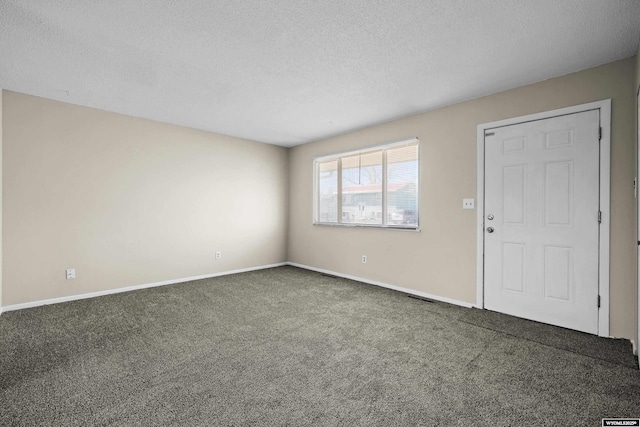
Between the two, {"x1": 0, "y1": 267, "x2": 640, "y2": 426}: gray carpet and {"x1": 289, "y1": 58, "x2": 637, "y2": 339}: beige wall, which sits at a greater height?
{"x1": 289, "y1": 58, "x2": 637, "y2": 339}: beige wall

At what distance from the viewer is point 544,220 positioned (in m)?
3.01

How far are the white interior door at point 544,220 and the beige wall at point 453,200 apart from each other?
0.47 feet

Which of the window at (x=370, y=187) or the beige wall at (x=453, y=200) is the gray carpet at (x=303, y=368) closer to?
the beige wall at (x=453, y=200)

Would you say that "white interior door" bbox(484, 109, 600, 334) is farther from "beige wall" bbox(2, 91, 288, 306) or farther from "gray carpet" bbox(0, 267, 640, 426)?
"beige wall" bbox(2, 91, 288, 306)

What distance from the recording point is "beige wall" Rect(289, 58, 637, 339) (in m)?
2.59

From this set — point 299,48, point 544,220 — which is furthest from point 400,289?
point 299,48

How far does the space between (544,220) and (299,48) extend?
289 cm

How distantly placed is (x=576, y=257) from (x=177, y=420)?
138 inches

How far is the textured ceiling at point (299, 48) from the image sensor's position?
1986mm

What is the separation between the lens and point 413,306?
3533 millimetres

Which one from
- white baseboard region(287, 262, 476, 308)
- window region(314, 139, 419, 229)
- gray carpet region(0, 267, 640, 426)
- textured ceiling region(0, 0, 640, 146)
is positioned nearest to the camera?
gray carpet region(0, 267, 640, 426)

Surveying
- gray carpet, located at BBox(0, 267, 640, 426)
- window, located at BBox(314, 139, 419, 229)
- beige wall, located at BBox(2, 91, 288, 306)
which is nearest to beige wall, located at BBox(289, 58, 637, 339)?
window, located at BBox(314, 139, 419, 229)

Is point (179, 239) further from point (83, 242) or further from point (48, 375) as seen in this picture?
point (48, 375)

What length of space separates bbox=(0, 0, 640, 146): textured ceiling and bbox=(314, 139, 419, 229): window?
2.95 feet
